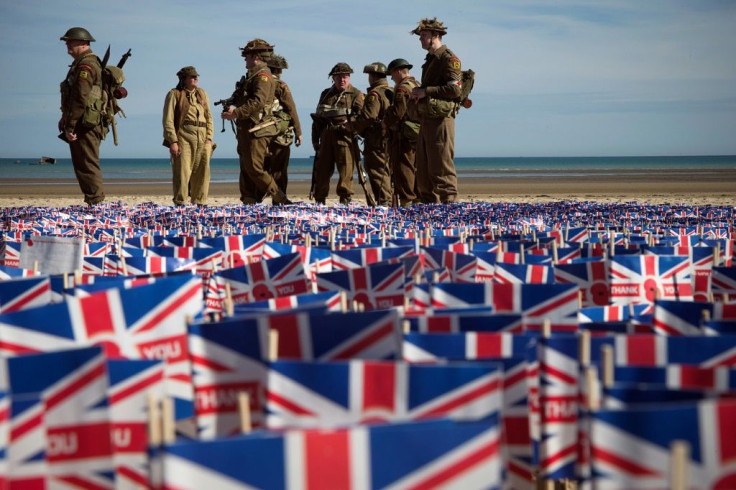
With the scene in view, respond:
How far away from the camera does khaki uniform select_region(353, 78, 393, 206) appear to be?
16.4 metres

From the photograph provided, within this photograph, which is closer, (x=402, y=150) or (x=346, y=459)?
(x=346, y=459)

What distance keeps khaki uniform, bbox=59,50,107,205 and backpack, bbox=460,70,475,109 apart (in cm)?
449

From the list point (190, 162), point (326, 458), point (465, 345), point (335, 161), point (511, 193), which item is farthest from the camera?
point (511, 193)

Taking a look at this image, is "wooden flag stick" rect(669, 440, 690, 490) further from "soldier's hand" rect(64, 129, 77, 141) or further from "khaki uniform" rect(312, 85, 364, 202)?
"khaki uniform" rect(312, 85, 364, 202)

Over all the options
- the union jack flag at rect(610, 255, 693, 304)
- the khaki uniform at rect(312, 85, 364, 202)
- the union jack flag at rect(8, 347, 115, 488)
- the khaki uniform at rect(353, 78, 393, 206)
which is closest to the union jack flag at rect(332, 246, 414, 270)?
the union jack flag at rect(610, 255, 693, 304)

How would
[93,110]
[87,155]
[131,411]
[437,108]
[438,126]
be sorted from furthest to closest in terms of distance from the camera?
[438,126] < [87,155] < [437,108] < [93,110] < [131,411]

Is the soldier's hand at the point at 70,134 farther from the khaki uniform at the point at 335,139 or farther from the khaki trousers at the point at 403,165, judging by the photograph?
the khaki trousers at the point at 403,165

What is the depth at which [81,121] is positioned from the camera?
1362 cm

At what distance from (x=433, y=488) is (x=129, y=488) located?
931mm

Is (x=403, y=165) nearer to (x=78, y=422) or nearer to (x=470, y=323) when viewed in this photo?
(x=470, y=323)

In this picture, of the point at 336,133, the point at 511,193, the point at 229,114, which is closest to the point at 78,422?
the point at 229,114

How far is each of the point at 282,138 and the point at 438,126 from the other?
314cm

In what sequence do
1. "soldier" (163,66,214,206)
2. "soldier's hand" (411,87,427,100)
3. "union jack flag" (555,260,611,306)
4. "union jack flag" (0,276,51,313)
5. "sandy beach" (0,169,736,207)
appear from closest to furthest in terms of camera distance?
"union jack flag" (0,276,51,313) < "union jack flag" (555,260,611,306) < "soldier's hand" (411,87,427,100) < "soldier" (163,66,214,206) < "sandy beach" (0,169,736,207)

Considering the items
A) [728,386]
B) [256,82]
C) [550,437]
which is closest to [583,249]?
[550,437]
